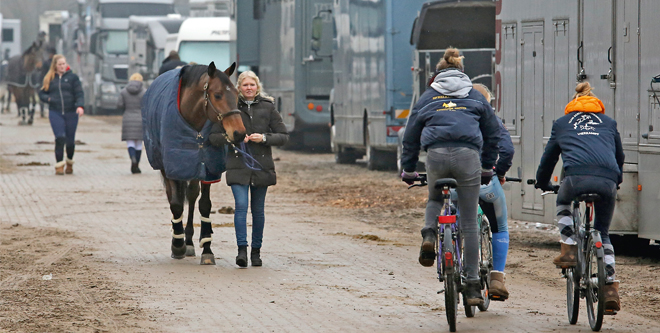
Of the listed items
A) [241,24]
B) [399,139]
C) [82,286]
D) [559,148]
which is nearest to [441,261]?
[559,148]

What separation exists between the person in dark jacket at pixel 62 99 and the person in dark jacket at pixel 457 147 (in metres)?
13.3

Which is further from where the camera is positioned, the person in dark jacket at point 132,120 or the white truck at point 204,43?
the white truck at point 204,43

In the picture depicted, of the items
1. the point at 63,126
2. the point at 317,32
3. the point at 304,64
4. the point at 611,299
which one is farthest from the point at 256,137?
the point at 304,64

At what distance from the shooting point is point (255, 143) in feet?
33.6

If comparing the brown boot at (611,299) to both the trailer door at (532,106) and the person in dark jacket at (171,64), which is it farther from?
the person in dark jacket at (171,64)

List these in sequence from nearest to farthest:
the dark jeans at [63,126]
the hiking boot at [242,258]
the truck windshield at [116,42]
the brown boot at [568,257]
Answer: the brown boot at [568,257] < the hiking boot at [242,258] < the dark jeans at [63,126] < the truck windshield at [116,42]

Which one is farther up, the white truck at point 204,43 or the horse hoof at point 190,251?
the white truck at point 204,43

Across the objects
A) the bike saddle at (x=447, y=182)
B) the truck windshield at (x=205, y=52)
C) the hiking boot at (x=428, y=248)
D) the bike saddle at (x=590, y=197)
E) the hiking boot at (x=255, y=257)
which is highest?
the truck windshield at (x=205, y=52)

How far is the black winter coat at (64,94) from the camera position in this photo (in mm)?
20141

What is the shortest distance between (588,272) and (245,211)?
11.8ft

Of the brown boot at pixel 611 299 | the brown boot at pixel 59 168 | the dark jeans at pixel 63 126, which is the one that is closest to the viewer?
the brown boot at pixel 611 299

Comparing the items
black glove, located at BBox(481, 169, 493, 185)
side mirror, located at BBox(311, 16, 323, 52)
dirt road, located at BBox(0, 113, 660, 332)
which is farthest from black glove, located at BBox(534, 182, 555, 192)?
side mirror, located at BBox(311, 16, 323, 52)

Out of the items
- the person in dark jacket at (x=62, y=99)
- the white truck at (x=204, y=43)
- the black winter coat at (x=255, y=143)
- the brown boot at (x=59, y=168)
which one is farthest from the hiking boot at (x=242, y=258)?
the white truck at (x=204, y=43)

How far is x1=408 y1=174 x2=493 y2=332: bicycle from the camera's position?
7250 mm
